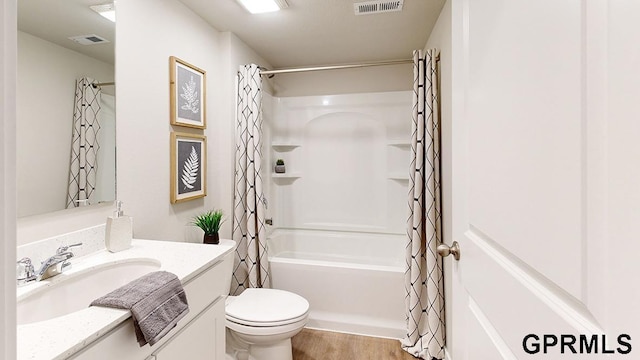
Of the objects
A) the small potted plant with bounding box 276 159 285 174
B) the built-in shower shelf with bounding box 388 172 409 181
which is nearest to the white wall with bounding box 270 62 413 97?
the small potted plant with bounding box 276 159 285 174

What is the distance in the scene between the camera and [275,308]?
6.01 feet

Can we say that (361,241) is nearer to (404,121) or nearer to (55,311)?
(404,121)

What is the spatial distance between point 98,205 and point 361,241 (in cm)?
237

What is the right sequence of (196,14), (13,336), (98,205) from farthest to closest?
1. (196,14)
2. (98,205)
3. (13,336)

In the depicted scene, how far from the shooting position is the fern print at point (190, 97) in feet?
6.32

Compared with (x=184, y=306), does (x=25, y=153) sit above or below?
above

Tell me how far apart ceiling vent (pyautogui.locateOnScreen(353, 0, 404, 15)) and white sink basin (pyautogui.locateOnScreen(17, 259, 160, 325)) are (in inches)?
74.6

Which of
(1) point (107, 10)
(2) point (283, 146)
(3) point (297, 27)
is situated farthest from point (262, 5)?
(2) point (283, 146)

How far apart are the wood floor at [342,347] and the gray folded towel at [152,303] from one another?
1.36 metres

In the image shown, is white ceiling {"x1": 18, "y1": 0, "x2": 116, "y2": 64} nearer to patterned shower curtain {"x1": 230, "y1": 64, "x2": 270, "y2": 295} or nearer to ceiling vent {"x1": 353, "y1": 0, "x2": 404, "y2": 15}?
patterned shower curtain {"x1": 230, "y1": 64, "x2": 270, "y2": 295}

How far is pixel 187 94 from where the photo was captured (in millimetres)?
1950

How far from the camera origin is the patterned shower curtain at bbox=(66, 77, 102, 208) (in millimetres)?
1289

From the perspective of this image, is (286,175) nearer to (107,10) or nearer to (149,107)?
(149,107)
